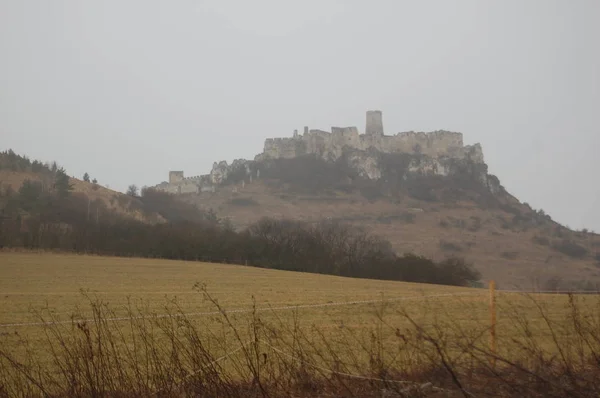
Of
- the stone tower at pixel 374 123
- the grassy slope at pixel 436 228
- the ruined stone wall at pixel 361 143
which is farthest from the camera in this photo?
the stone tower at pixel 374 123

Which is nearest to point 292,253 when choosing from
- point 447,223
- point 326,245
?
point 326,245

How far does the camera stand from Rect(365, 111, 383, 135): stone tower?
569ft

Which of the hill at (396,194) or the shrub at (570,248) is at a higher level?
the hill at (396,194)

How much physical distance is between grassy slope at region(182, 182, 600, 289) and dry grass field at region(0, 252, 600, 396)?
55.0 meters

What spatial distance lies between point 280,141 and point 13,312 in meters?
153

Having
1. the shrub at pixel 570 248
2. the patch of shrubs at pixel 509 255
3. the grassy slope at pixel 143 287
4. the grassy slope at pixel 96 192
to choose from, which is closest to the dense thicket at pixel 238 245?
the grassy slope at pixel 143 287

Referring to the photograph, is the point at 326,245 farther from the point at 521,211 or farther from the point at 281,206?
the point at 521,211

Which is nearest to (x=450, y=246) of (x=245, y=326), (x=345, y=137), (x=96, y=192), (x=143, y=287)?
(x=345, y=137)

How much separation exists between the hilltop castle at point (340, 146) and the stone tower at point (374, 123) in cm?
185

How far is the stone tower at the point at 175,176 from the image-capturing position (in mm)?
178500

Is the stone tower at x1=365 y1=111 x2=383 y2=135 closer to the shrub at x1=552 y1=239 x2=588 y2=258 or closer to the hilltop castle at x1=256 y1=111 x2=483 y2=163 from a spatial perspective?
the hilltop castle at x1=256 y1=111 x2=483 y2=163

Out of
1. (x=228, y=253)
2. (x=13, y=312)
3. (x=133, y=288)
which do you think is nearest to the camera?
(x=13, y=312)

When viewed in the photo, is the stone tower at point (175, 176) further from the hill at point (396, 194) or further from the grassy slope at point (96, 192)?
the grassy slope at point (96, 192)

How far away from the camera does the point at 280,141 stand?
555 feet
